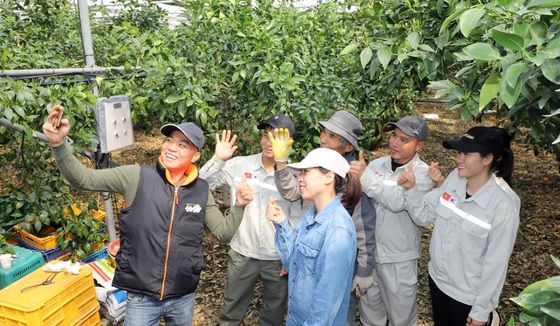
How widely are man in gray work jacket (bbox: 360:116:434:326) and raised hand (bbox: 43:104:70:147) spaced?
176 centimetres

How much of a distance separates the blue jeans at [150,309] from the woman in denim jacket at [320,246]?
616mm

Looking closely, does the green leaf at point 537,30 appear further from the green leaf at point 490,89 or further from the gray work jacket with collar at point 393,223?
the gray work jacket with collar at point 393,223

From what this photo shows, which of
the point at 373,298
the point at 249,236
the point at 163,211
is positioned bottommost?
the point at 373,298

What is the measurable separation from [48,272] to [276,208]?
1.70 meters

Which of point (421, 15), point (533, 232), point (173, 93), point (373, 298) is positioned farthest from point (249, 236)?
point (533, 232)

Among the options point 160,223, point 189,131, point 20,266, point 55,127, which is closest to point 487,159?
point 189,131

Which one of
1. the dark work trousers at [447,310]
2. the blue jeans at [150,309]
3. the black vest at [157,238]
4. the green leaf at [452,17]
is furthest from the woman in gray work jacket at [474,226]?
the blue jeans at [150,309]

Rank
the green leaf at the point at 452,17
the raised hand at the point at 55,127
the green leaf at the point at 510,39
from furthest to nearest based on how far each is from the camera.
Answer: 1. the raised hand at the point at 55,127
2. the green leaf at the point at 452,17
3. the green leaf at the point at 510,39

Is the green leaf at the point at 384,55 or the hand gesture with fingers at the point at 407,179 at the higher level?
the green leaf at the point at 384,55

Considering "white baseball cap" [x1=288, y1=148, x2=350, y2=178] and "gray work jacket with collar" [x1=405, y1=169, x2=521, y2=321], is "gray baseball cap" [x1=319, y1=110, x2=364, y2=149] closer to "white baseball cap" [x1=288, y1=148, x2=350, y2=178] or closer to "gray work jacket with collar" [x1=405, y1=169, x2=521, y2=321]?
"gray work jacket with collar" [x1=405, y1=169, x2=521, y2=321]

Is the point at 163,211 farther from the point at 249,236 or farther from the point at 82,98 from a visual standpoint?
the point at 82,98

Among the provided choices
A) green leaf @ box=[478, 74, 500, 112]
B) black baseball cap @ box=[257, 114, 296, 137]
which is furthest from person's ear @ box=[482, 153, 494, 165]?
black baseball cap @ box=[257, 114, 296, 137]

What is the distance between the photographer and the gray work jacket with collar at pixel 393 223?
2.80 metres

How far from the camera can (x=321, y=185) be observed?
7.05ft
